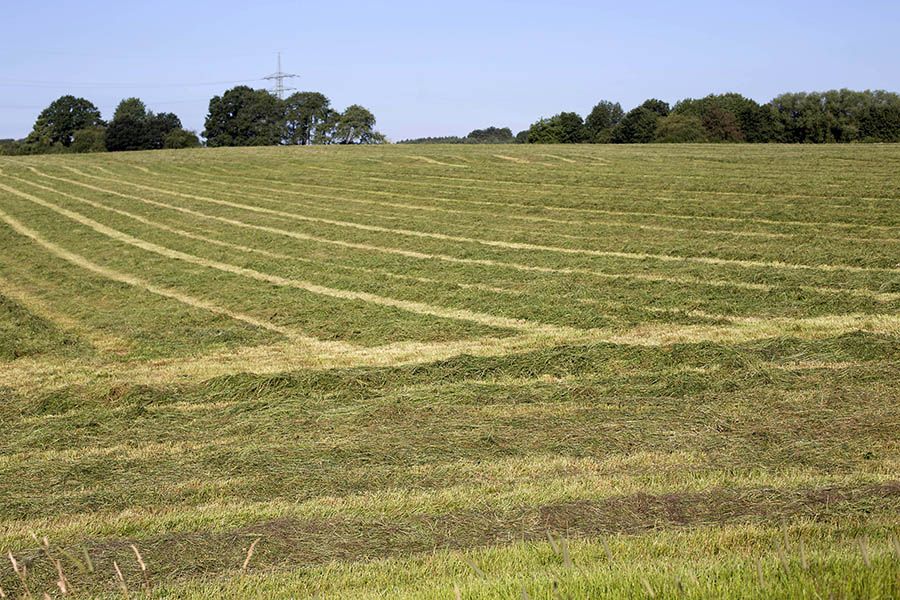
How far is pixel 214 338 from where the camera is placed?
1193cm

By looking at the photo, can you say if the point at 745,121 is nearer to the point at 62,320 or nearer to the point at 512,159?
the point at 512,159

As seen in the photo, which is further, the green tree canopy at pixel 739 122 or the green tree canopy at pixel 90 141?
the green tree canopy at pixel 90 141

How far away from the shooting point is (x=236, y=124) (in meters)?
87.1

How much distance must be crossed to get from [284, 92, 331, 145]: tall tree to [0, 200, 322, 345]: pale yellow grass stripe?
6437 centimetres

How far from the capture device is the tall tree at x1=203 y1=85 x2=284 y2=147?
284ft

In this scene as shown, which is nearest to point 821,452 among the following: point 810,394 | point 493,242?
point 810,394

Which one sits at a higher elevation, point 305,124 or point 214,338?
point 305,124

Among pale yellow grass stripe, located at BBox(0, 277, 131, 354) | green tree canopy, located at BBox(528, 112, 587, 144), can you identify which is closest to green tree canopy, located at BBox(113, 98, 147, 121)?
green tree canopy, located at BBox(528, 112, 587, 144)

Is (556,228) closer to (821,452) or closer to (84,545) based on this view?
(821,452)

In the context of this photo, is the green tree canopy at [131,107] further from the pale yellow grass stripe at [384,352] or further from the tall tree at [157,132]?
the pale yellow grass stripe at [384,352]

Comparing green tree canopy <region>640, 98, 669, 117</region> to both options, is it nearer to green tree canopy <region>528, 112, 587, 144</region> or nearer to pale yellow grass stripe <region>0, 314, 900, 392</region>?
green tree canopy <region>528, 112, 587, 144</region>

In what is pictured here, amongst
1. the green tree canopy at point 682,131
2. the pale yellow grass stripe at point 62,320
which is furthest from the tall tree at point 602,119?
the pale yellow grass stripe at point 62,320

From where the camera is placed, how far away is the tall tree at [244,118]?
86.6 meters

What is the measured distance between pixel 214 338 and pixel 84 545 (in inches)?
275
